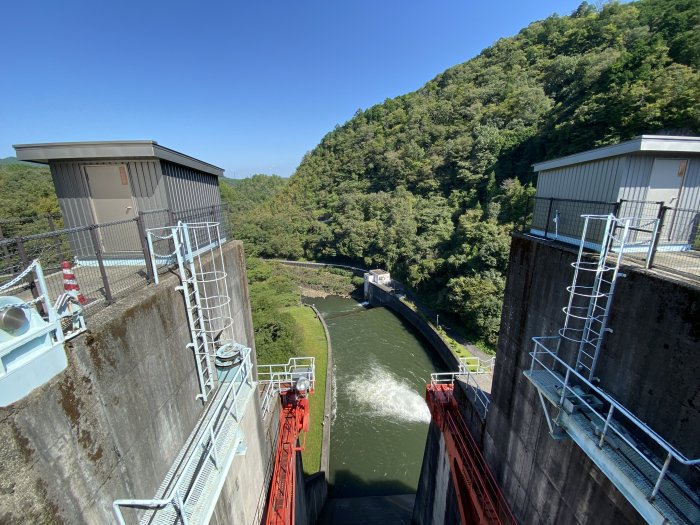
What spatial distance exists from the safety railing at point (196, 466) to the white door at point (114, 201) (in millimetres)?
3755

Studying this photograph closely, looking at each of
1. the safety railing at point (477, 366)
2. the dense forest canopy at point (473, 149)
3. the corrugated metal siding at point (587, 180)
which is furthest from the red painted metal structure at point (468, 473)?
the corrugated metal siding at point (587, 180)

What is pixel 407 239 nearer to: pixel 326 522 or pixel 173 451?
pixel 326 522

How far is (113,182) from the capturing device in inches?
252

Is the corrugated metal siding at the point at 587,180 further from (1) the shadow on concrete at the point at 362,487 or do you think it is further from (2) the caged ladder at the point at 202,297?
(1) the shadow on concrete at the point at 362,487

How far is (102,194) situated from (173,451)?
18.1 ft

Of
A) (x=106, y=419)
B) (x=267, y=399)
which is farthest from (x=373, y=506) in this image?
(x=106, y=419)

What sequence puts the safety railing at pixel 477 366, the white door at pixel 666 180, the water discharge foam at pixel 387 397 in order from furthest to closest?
the water discharge foam at pixel 387 397
the safety railing at pixel 477 366
the white door at pixel 666 180

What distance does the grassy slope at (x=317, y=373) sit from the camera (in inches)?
522

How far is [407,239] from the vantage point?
3491cm

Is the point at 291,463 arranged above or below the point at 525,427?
below

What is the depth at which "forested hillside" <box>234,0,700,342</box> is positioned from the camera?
22672mm

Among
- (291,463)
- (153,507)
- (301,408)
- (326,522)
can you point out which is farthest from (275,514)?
(326,522)

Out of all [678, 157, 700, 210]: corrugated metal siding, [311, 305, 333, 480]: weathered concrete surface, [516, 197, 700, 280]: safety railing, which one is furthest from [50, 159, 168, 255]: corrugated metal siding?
[311, 305, 333, 480]: weathered concrete surface

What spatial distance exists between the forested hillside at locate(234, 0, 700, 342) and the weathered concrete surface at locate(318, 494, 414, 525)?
12478 millimetres
